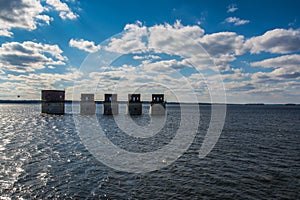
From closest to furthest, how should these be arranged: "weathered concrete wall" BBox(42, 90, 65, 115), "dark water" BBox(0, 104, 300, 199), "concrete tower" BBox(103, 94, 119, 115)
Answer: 1. "dark water" BBox(0, 104, 300, 199)
2. "weathered concrete wall" BBox(42, 90, 65, 115)
3. "concrete tower" BBox(103, 94, 119, 115)

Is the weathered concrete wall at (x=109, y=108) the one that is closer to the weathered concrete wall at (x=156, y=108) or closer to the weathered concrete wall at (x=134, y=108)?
the weathered concrete wall at (x=134, y=108)

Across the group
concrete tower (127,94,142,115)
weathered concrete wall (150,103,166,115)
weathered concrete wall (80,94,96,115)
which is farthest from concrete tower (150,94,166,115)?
weathered concrete wall (80,94,96,115)

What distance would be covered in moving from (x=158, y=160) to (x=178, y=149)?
7.06 meters

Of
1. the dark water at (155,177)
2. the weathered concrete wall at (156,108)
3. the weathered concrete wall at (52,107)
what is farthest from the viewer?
A: the weathered concrete wall at (156,108)

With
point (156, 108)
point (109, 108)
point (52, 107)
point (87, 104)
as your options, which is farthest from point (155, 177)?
point (87, 104)

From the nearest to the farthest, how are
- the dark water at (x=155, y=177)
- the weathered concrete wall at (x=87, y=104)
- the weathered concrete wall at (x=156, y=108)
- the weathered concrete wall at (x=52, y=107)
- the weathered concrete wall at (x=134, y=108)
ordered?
the dark water at (x=155, y=177)
the weathered concrete wall at (x=52, y=107)
the weathered concrete wall at (x=134, y=108)
the weathered concrete wall at (x=87, y=104)
the weathered concrete wall at (x=156, y=108)

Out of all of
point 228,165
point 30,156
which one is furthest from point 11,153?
point 228,165

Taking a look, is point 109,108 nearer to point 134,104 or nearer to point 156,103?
point 134,104

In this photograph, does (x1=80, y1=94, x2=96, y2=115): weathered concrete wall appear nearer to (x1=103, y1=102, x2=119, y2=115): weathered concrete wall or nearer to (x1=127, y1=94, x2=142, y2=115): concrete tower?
(x1=103, y1=102, x2=119, y2=115): weathered concrete wall

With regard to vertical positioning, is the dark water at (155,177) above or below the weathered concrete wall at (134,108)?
below

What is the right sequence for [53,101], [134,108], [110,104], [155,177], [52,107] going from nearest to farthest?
[155,177], [53,101], [52,107], [110,104], [134,108]

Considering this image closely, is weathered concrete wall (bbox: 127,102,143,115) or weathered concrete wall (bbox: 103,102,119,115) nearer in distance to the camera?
weathered concrete wall (bbox: 127,102,143,115)

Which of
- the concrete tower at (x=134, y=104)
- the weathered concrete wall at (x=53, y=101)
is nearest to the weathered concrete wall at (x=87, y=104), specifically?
the weathered concrete wall at (x=53, y=101)

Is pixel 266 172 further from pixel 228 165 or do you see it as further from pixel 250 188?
pixel 250 188
